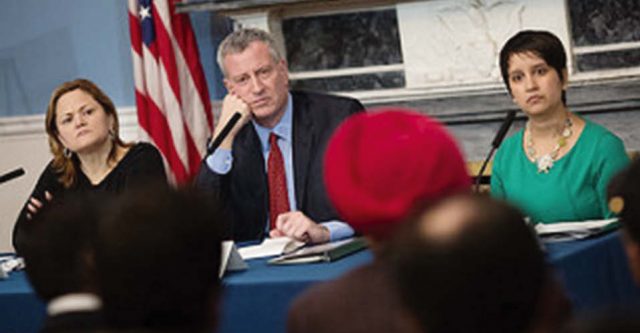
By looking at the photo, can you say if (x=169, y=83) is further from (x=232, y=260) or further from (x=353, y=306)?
(x=353, y=306)

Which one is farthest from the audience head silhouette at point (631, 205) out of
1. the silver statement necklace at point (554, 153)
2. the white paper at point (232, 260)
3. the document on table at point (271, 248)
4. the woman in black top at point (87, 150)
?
→ the woman in black top at point (87, 150)

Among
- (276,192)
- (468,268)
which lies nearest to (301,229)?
(276,192)

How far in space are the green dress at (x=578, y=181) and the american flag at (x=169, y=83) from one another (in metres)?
2.24

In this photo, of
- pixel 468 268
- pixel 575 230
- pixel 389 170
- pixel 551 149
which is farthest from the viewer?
pixel 551 149

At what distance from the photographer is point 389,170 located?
5.90 feet

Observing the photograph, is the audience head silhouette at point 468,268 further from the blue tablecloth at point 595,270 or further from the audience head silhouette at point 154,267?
the blue tablecloth at point 595,270

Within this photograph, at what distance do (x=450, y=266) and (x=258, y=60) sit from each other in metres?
2.79

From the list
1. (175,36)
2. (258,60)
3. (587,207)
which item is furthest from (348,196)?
(175,36)

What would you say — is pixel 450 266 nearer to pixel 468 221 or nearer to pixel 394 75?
pixel 468 221

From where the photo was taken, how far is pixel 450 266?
1.23m

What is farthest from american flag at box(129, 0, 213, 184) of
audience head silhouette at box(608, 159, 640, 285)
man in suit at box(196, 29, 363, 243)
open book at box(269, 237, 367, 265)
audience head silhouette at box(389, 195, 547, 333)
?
audience head silhouette at box(389, 195, 547, 333)

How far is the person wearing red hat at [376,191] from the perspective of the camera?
1.77 m

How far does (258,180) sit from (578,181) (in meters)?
1.00

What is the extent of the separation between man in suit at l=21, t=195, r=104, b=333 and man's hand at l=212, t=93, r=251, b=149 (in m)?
2.14
